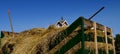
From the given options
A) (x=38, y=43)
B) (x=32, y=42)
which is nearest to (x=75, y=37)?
(x=38, y=43)

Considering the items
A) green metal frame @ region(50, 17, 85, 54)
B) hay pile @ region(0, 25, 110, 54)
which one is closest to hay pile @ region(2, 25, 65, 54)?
hay pile @ region(0, 25, 110, 54)

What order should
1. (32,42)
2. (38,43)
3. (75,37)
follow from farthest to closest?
(32,42) < (38,43) < (75,37)

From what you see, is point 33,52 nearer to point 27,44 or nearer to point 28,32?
point 27,44

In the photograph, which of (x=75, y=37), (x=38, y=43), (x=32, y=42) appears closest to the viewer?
(x=75, y=37)

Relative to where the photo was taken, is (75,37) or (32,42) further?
(32,42)

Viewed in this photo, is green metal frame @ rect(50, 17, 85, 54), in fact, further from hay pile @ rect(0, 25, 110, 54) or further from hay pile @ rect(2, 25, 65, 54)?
hay pile @ rect(2, 25, 65, 54)

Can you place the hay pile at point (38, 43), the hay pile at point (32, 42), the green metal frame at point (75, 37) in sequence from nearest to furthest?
the green metal frame at point (75, 37), the hay pile at point (38, 43), the hay pile at point (32, 42)

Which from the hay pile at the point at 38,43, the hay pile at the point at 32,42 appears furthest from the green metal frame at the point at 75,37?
the hay pile at the point at 32,42

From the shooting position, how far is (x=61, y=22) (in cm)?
2903

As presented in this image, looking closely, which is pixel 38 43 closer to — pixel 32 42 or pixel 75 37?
pixel 32 42

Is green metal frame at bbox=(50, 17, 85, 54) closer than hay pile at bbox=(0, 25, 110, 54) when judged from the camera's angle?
Yes

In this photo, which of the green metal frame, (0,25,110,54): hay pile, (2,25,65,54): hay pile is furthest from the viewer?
(2,25,65,54): hay pile

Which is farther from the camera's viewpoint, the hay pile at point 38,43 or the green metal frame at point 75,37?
the hay pile at point 38,43

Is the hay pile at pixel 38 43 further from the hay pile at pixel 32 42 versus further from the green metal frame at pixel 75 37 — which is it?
the green metal frame at pixel 75 37
